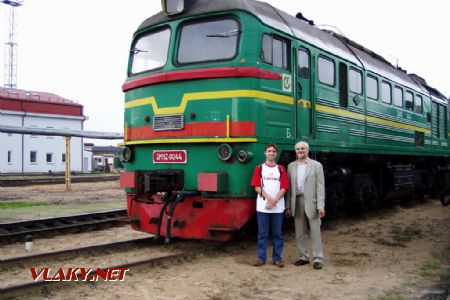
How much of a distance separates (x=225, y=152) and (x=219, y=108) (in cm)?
64

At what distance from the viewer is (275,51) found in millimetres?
7324

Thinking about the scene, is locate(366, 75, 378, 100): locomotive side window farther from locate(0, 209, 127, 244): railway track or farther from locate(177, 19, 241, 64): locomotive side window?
locate(0, 209, 127, 244): railway track

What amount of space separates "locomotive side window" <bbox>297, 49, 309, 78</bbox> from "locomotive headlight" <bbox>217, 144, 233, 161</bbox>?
197 cm

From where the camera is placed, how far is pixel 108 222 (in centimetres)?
997

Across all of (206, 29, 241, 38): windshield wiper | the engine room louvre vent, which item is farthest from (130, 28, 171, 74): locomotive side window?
(206, 29, 241, 38): windshield wiper

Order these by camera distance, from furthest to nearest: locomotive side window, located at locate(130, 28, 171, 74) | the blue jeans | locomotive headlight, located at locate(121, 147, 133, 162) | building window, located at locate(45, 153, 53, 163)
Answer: building window, located at locate(45, 153, 53, 163)
locomotive headlight, located at locate(121, 147, 133, 162)
locomotive side window, located at locate(130, 28, 171, 74)
the blue jeans

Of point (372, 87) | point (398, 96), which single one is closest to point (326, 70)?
point (372, 87)

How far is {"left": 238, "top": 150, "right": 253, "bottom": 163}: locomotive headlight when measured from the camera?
6.68 m

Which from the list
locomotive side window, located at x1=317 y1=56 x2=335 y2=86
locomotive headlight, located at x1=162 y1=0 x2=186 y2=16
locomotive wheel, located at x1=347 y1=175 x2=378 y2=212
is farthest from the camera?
locomotive wheel, located at x1=347 y1=175 x2=378 y2=212

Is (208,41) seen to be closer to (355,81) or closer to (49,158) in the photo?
(355,81)

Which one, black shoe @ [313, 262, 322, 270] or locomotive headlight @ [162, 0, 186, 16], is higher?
locomotive headlight @ [162, 0, 186, 16]

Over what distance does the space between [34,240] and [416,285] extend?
6013 mm

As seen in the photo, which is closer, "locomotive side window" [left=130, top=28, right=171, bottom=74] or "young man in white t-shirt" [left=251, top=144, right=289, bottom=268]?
"young man in white t-shirt" [left=251, top=144, right=289, bottom=268]

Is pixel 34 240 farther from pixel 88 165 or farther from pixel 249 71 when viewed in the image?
pixel 88 165
